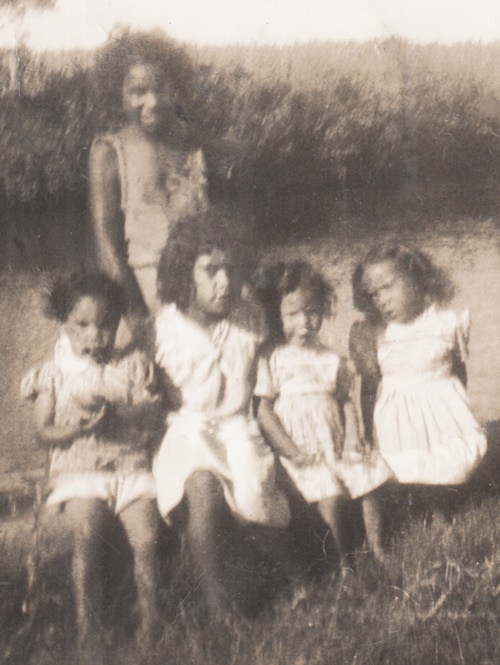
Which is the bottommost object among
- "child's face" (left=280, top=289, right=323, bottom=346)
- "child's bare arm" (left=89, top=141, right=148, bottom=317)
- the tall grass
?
"child's face" (left=280, top=289, right=323, bottom=346)

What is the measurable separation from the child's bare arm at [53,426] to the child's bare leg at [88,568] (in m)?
0.30

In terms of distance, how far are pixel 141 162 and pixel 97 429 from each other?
1.29 meters

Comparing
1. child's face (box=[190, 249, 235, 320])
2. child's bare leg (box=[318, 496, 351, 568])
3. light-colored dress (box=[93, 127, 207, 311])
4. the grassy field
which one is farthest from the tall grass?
child's bare leg (box=[318, 496, 351, 568])

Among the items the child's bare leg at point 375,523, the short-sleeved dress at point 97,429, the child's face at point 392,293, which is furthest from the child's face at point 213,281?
the child's bare leg at point 375,523

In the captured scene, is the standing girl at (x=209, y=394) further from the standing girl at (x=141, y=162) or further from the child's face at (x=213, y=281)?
the standing girl at (x=141, y=162)

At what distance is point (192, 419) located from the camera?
157 inches

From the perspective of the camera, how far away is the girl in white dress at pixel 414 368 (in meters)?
4.02

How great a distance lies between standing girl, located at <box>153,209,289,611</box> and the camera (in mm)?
3969

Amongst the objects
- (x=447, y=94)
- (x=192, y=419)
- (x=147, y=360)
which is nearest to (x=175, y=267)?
(x=147, y=360)

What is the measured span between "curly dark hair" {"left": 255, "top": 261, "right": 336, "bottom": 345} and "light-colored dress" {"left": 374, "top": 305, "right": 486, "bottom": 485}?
35cm

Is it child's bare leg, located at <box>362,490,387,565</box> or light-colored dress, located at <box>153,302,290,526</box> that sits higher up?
light-colored dress, located at <box>153,302,290,526</box>

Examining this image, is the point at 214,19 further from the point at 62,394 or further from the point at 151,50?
the point at 62,394

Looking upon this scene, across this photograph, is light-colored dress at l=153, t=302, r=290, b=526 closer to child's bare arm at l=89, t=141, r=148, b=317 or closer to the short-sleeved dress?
the short-sleeved dress

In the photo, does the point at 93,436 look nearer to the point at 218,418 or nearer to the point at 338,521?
the point at 218,418
